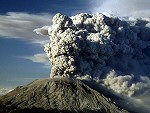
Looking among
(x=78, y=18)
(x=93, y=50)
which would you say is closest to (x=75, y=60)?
A: (x=93, y=50)

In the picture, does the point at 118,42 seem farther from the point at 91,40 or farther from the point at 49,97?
the point at 49,97

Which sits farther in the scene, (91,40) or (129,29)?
(129,29)

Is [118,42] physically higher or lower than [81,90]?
higher
